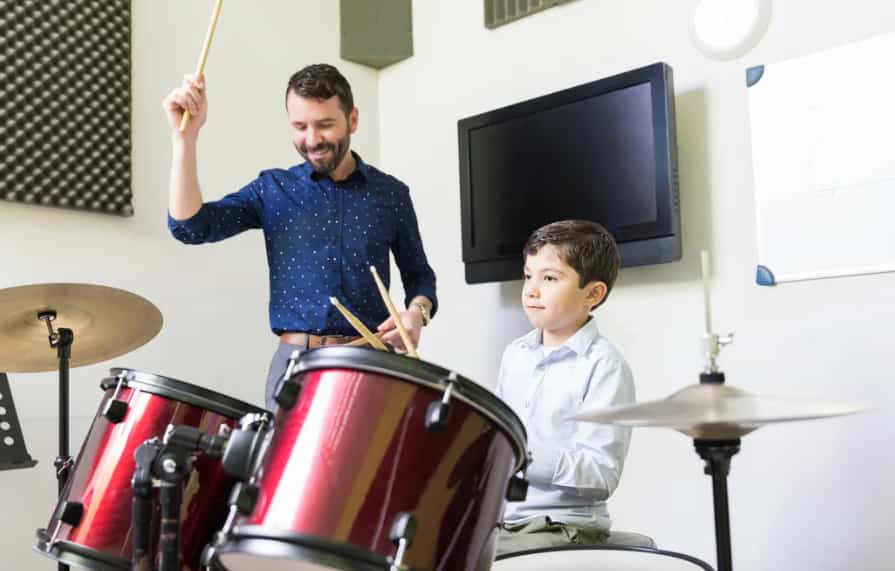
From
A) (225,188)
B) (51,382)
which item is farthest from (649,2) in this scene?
(51,382)

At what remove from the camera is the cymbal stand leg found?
49.1 inches

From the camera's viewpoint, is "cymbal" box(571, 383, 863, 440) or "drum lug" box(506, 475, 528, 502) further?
"drum lug" box(506, 475, 528, 502)

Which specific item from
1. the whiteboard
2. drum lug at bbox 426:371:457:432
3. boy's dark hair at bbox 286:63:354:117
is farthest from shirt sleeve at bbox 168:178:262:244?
the whiteboard

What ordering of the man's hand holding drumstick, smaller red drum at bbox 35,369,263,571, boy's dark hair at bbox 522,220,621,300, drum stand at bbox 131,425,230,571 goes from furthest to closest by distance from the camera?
1. boy's dark hair at bbox 522,220,621,300
2. the man's hand holding drumstick
3. smaller red drum at bbox 35,369,263,571
4. drum stand at bbox 131,425,230,571

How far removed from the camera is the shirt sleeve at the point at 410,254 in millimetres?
2381

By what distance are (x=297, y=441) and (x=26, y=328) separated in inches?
44.7

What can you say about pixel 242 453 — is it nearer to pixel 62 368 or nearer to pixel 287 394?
pixel 287 394

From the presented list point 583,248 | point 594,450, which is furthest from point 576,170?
point 594,450

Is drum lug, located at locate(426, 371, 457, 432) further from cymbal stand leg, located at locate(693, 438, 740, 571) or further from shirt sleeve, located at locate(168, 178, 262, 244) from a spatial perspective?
shirt sleeve, located at locate(168, 178, 262, 244)

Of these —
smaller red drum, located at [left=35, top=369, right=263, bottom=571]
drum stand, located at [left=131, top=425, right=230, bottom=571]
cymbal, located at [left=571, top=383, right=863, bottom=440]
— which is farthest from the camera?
smaller red drum, located at [left=35, top=369, right=263, bottom=571]

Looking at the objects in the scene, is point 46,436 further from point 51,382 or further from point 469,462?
point 469,462

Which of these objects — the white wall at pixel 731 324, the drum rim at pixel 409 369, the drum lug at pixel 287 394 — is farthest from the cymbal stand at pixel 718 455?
the white wall at pixel 731 324

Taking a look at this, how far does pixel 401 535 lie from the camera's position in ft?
3.86

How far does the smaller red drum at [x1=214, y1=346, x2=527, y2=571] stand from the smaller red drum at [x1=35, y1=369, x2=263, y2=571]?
289mm
